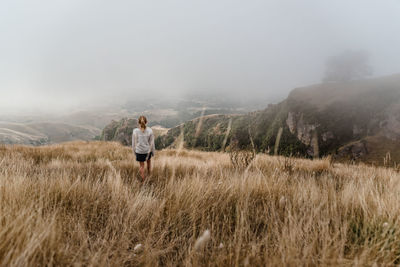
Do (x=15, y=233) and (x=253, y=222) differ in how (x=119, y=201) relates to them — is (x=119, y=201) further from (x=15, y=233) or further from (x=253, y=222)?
(x=253, y=222)

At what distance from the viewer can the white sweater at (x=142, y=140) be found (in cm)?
544

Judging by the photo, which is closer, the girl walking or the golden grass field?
the golden grass field

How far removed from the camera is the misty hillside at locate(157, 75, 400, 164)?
393 feet

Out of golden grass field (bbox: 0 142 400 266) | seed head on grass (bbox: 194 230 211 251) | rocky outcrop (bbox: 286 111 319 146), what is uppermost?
seed head on grass (bbox: 194 230 211 251)

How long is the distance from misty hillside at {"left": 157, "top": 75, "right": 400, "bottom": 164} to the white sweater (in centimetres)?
10373

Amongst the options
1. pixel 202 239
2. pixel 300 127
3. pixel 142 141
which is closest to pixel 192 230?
pixel 202 239

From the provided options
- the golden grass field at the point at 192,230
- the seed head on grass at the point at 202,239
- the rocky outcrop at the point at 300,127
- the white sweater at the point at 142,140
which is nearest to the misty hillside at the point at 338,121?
the rocky outcrop at the point at 300,127

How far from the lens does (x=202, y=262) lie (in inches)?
48.1

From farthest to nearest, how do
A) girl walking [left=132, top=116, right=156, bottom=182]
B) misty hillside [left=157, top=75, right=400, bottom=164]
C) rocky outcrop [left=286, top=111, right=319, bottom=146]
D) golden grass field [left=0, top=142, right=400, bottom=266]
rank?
rocky outcrop [left=286, top=111, right=319, bottom=146] → misty hillside [left=157, top=75, right=400, bottom=164] → girl walking [left=132, top=116, right=156, bottom=182] → golden grass field [left=0, top=142, right=400, bottom=266]

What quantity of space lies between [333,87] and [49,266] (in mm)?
223245

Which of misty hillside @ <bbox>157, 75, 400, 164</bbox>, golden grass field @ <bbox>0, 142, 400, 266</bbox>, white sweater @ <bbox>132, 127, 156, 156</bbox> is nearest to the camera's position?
golden grass field @ <bbox>0, 142, 400, 266</bbox>

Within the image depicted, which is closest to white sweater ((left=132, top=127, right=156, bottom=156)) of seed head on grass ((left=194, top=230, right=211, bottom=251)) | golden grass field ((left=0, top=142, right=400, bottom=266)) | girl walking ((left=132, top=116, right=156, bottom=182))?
girl walking ((left=132, top=116, right=156, bottom=182))

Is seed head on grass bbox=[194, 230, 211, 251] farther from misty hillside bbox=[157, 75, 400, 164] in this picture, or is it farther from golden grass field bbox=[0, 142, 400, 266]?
misty hillside bbox=[157, 75, 400, 164]

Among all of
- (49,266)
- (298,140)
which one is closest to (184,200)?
(49,266)
